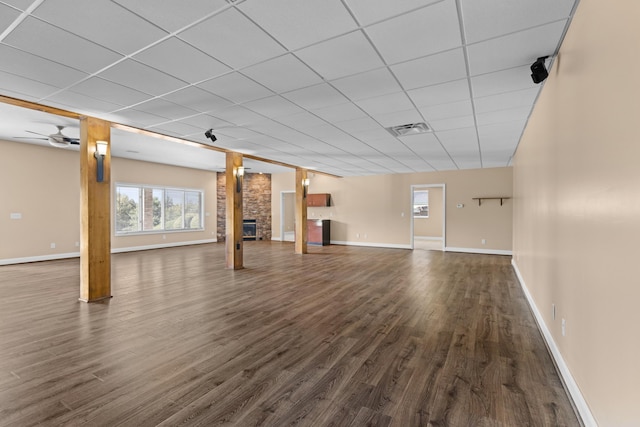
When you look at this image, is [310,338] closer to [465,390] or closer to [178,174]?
[465,390]

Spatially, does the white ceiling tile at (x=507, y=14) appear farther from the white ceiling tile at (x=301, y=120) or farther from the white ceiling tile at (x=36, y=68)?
the white ceiling tile at (x=36, y=68)

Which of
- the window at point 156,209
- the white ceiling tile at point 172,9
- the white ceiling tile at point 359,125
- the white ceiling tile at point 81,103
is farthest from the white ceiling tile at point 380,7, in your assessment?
the window at point 156,209

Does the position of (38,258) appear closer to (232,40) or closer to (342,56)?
(232,40)

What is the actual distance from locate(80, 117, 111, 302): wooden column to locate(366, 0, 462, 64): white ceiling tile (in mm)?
4068

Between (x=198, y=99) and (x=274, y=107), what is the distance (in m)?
0.90

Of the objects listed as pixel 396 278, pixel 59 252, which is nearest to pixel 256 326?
pixel 396 278

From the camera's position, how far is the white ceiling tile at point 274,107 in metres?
3.61

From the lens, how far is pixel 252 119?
4332 millimetres

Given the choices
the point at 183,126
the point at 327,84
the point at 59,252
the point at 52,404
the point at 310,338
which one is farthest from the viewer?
the point at 59,252

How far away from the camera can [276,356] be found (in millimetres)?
2545

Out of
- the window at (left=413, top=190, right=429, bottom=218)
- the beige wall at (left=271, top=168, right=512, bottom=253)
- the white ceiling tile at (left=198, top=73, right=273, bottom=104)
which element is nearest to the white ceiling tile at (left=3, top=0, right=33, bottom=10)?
the white ceiling tile at (left=198, top=73, right=273, bottom=104)

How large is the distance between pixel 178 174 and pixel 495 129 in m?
9.29

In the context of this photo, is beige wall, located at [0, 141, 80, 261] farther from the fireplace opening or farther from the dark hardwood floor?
the fireplace opening

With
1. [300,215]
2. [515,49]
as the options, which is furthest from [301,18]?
[300,215]
